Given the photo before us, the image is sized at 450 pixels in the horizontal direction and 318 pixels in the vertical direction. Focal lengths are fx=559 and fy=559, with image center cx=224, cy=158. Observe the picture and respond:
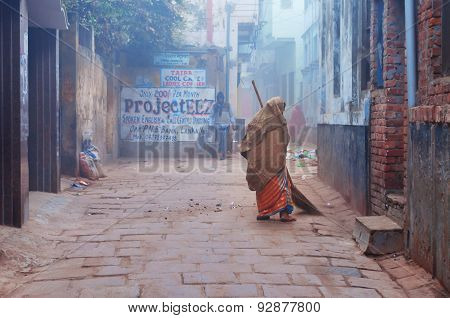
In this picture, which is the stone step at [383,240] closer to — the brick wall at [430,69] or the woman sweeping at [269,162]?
the brick wall at [430,69]

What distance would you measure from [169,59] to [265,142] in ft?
37.9

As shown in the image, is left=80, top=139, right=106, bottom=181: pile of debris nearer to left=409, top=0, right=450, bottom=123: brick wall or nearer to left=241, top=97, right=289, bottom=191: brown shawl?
left=241, top=97, right=289, bottom=191: brown shawl

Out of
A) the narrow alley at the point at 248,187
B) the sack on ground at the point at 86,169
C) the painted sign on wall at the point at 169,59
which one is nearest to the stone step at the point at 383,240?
the narrow alley at the point at 248,187

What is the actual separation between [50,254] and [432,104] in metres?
3.99

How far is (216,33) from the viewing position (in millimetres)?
23656

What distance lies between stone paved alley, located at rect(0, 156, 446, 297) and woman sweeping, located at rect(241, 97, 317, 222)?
12.5 inches

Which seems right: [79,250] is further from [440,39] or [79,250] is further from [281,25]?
[281,25]

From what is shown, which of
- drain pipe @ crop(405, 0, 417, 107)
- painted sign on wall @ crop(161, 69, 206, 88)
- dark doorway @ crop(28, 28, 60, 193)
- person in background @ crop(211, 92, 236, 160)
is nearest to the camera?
drain pipe @ crop(405, 0, 417, 107)

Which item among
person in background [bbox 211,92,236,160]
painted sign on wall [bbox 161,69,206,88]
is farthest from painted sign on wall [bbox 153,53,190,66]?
person in background [bbox 211,92,236,160]

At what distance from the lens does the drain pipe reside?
5480 millimetres

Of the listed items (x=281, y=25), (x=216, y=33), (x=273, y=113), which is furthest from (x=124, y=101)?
(x=281, y=25)

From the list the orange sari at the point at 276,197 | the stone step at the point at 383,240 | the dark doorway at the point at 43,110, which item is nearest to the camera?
the stone step at the point at 383,240

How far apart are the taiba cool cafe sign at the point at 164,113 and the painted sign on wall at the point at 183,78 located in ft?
0.55

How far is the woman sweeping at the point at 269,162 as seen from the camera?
24.4 ft
